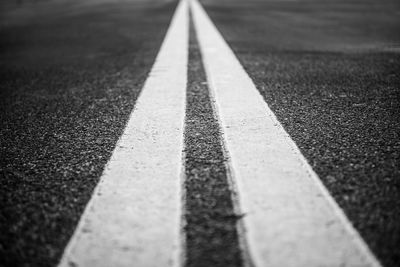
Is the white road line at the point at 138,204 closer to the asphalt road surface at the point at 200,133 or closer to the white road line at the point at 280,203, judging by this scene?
the asphalt road surface at the point at 200,133

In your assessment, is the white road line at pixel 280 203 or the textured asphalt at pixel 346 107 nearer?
the white road line at pixel 280 203

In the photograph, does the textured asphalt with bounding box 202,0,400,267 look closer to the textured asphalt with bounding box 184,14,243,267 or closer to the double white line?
the double white line

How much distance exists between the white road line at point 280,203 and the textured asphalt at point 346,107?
0.17 ft

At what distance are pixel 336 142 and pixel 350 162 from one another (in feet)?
0.63

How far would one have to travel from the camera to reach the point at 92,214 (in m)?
1.15

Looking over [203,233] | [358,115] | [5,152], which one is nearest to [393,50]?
[358,115]

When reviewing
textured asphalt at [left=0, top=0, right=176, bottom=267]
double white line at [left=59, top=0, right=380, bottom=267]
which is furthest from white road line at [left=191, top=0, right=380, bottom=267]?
textured asphalt at [left=0, top=0, right=176, bottom=267]

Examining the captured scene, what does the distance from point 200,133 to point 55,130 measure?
80 centimetres

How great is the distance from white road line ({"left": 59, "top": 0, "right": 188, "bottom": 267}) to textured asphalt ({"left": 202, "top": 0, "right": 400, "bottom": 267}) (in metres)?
0.58

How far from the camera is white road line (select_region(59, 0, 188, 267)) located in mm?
988

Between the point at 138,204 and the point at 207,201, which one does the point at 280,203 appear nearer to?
the point at 207,201

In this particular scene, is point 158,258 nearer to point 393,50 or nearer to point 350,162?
point 350,162

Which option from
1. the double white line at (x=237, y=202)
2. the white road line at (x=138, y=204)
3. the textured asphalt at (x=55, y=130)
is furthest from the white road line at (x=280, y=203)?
the textured asphalt at (x=55, y=130)

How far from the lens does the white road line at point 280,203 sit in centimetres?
96
